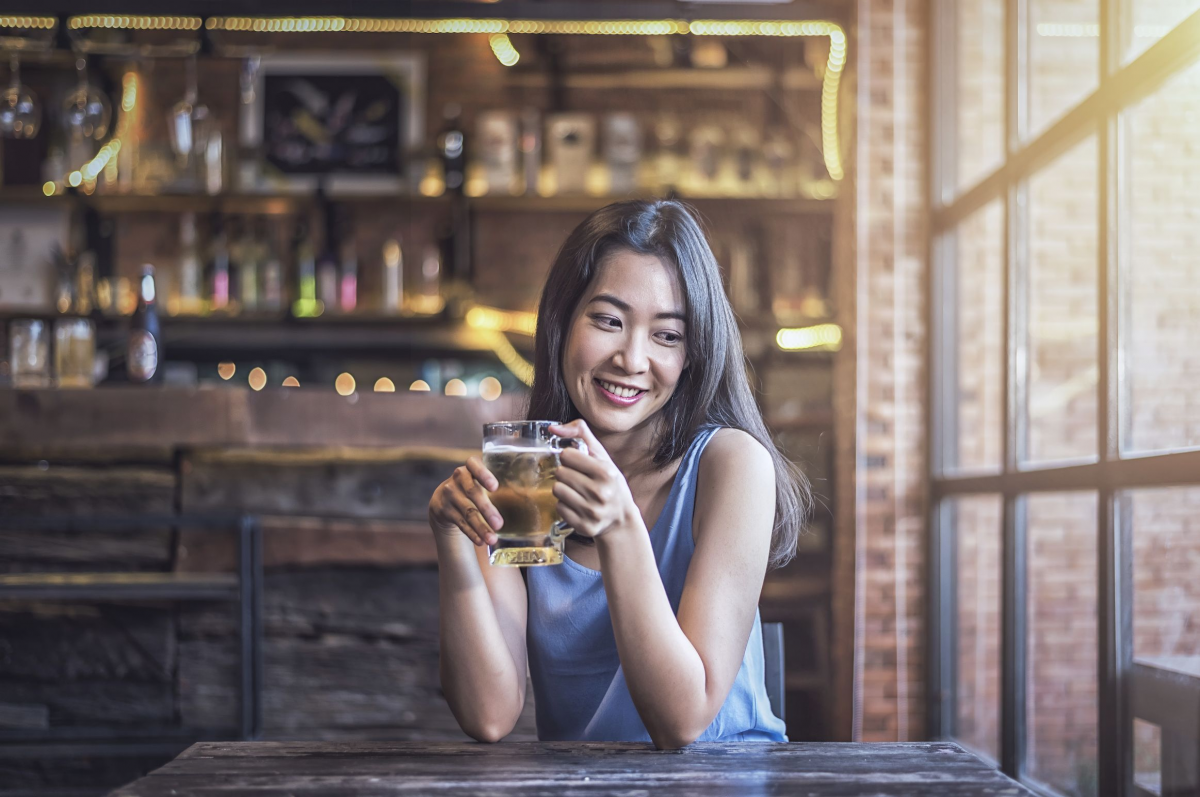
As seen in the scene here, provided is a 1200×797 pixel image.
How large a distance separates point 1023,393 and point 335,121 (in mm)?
3106

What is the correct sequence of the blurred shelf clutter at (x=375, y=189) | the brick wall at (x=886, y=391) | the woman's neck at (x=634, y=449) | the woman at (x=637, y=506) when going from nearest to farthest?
1. the woman at (x=637, y=506)
2. the woman's neck at (x=634, y=449)
3. the brick wall at (x=886, y=391)
4. the blurred shelf clutter at (x=375, y=189)

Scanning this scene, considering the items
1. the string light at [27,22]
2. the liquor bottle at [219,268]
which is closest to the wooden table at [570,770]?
the liquor bottle at [219,268]

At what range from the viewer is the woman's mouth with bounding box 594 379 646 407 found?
133 centimetres

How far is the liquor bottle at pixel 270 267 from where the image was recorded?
4.36m

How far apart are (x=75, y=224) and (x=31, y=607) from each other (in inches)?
92.1

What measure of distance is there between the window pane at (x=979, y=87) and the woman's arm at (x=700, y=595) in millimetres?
2202

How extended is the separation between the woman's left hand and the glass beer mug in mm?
14

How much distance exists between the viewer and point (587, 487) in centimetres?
105

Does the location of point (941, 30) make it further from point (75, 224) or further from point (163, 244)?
point (75, 224)

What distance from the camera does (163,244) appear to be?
15.2 ft

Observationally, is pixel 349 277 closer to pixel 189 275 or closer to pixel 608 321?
pixel 189 275

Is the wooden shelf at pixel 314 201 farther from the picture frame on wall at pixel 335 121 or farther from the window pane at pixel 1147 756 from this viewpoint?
the window pane at pixel 1147 756

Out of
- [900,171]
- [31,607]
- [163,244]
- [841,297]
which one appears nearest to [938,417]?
[841,297]

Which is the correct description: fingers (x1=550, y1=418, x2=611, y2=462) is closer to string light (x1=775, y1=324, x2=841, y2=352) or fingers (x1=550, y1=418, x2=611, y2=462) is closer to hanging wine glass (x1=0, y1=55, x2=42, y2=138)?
hanging wine glass (x1=0, y1=55, x2=42, y2=138)
